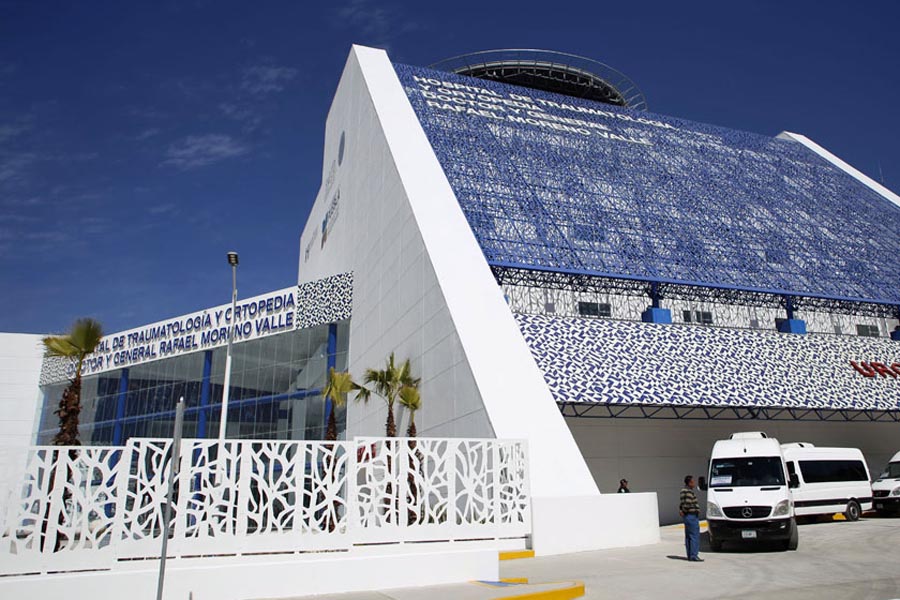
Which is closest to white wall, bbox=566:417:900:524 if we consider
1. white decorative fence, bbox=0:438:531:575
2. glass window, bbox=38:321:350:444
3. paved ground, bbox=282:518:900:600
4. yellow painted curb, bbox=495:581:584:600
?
paved ground, bbox=282:518:900:600

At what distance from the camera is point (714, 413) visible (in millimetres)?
24812

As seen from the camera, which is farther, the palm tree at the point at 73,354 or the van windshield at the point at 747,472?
the van windshield at the point at 747,472

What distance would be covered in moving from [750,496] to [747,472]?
944mm

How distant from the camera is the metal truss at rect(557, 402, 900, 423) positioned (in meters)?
22.3

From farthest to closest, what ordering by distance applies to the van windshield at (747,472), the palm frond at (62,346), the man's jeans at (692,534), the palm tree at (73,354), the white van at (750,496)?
the palm frond at (62,346) < the van windshield at (747,472) < the palm tree at (73,354) < the white van at (750,496) < the man's jeans at (692,534)

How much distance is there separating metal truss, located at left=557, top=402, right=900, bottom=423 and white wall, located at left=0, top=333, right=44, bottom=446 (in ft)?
124

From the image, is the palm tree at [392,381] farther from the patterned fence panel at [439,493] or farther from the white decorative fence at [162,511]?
the white decorative fence at [162,511]

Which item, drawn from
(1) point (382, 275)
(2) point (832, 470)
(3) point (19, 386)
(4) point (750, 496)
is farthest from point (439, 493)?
(3) point (19, 386)

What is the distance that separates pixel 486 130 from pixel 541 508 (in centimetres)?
1945

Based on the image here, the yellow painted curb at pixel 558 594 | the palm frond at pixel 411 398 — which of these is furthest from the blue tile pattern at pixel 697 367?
the yellow painted curb at pixel 558 594

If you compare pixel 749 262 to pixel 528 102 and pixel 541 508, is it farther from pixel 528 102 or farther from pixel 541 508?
pixel 541 508

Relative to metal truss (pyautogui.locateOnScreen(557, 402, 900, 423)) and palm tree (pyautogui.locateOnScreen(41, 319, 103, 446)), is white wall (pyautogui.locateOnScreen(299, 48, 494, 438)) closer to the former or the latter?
metal truss (pyautogui.locateOnScreen(557, 402, 900, 423))

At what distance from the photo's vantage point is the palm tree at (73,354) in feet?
45.0

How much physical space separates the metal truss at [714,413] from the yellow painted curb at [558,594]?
12.3 m
